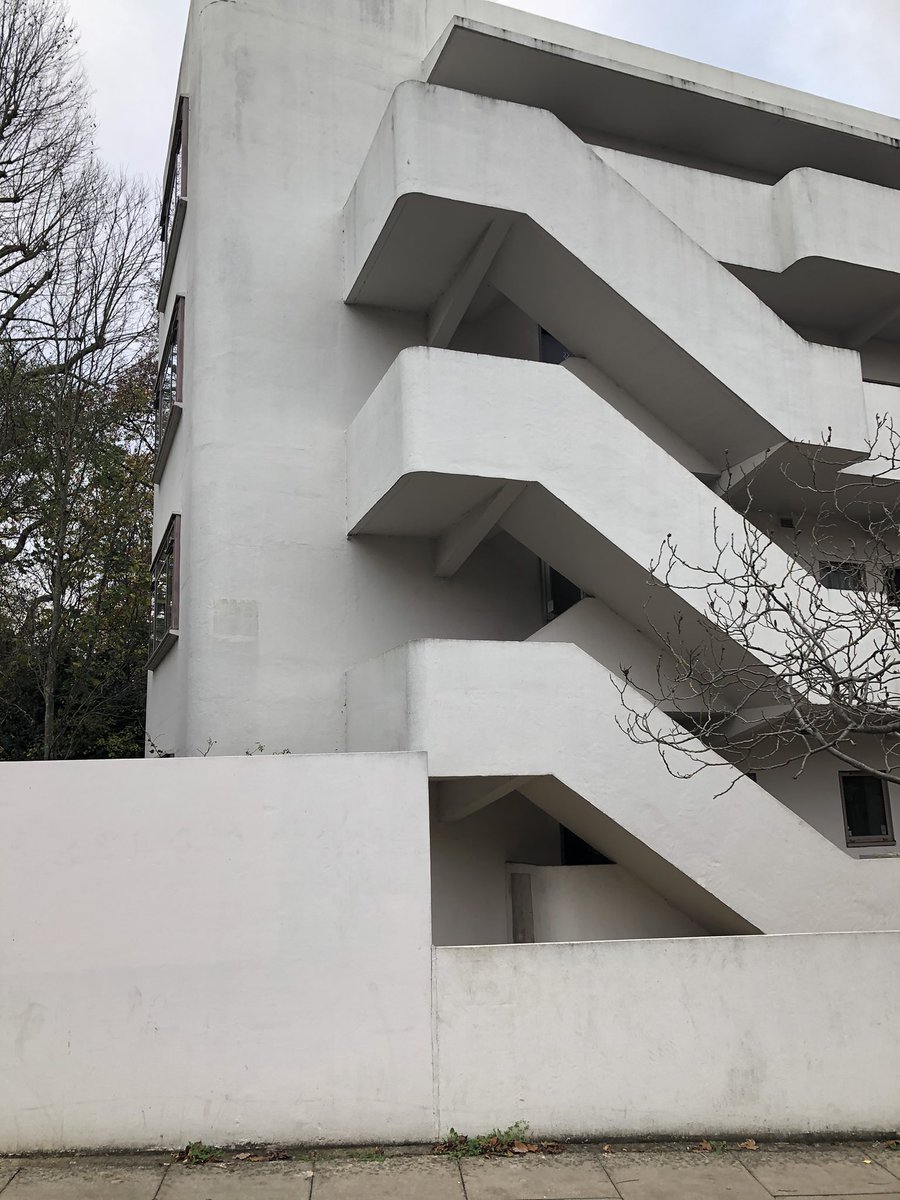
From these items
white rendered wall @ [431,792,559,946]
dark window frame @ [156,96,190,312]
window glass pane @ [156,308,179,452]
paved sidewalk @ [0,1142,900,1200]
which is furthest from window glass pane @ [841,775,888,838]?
dark window frame @ [156,96,190,312]

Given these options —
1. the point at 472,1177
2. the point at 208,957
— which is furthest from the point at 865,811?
the point at 208,957

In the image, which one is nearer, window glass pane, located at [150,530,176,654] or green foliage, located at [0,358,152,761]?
window glass pane, located at [150,530,176,654]

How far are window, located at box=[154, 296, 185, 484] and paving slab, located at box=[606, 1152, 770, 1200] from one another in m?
9.02

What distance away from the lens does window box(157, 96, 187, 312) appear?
1202 centimetres

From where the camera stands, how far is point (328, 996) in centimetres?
682

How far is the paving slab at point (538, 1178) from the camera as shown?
239 inches

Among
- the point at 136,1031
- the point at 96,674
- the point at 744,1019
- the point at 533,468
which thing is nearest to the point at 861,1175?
the point at 744,1019

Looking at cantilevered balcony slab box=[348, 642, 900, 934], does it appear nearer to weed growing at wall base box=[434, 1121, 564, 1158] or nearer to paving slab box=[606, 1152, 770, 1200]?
paving slab box=[606, 1152, 770, 1200]

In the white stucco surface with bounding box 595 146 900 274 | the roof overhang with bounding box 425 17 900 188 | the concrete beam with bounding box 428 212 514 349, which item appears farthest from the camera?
the roof overhang with bounding box 425 17 900 188

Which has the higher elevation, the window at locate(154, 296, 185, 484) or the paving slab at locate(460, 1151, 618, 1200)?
the window at locate(154, 296, 185, 484)

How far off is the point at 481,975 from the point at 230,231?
8.36 meters

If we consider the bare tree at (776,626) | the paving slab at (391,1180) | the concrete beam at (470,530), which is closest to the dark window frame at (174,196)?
the concrete beam at (470,530)

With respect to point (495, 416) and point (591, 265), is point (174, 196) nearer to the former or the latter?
point (591, 265)

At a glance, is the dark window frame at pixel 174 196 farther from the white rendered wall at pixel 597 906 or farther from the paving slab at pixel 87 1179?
the paving slab at pixel 87 1179
